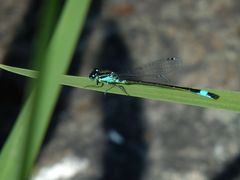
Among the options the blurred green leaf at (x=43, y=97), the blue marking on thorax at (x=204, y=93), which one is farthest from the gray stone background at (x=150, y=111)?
the blurred green leaf at (x=43, y=97)

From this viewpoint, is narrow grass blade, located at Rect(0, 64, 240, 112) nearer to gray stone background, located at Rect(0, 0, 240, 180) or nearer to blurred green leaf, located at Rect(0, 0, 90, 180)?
blurred green leaf, located at Rect(0, 0, 90, 180)

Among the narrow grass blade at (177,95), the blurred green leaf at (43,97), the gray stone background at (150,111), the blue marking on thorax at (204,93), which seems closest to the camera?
the blurred green leaf at (43,97)

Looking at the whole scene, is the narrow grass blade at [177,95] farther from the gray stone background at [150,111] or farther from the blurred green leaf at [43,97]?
the gray stone background at [150,111]

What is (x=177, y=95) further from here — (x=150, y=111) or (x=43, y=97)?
(x=150, y=111)

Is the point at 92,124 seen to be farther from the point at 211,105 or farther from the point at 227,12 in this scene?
the point at 211,105

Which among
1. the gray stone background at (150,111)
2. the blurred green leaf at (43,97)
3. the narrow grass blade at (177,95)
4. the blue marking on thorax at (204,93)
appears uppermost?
the gray stone background at (150,111)

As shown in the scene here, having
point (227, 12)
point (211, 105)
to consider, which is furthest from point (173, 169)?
point (211, 105)

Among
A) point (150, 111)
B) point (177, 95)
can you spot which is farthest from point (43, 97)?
point (150, 111)

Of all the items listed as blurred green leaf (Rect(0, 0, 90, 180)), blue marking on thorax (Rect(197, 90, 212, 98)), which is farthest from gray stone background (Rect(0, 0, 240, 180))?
blurred green leaf (Rect(0, 0, 90, 180))
